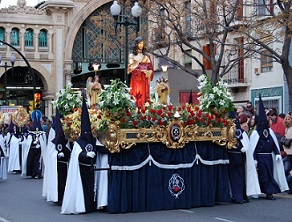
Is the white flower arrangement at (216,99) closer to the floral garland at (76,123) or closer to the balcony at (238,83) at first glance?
the floral garland at (76,123)

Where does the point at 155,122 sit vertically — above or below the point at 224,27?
below

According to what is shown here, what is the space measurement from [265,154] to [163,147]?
2.50 m

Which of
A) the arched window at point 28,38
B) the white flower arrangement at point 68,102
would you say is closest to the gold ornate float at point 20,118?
the white flower arrangement at point 68,102

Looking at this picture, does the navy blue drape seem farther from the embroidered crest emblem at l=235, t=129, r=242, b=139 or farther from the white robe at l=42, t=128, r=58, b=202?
the white robe at l=42, t=128, r=58, b=202

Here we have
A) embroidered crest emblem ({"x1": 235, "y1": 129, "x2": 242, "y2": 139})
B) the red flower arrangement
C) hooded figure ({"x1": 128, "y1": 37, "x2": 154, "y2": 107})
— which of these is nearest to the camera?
the red flower arrangement

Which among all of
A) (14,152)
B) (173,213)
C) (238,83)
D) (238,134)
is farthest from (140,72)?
(238,83)

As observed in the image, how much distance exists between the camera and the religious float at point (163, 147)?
1285 centimetres

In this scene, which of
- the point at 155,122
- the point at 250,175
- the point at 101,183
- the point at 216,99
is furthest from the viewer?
the point at 250,175

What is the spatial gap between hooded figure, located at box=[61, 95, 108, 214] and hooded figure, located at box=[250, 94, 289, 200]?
3.55m

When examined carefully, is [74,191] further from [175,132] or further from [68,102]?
[68,102]

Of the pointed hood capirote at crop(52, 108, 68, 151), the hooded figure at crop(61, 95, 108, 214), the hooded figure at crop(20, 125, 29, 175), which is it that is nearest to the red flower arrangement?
the hooded figure at crop(61, 95, 108, 214)

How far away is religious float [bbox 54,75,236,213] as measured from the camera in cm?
1285

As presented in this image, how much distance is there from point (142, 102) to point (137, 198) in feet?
8.93

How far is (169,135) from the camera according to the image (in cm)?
1321
